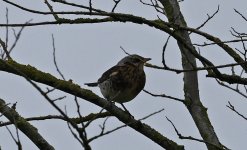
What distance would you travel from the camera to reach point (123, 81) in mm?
9289

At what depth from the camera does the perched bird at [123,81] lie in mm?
9117

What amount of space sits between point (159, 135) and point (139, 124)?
27 centimetres

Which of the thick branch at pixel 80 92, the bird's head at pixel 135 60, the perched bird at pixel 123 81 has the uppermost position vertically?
the bird's head at pixel 135 60

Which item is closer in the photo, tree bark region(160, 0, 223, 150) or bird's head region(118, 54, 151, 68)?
tree bark region(160, 0, 223, 150)

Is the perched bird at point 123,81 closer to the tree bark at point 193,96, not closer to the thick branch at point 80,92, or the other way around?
the tree bark at point 193,96

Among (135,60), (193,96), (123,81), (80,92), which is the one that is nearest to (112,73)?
(123,81)

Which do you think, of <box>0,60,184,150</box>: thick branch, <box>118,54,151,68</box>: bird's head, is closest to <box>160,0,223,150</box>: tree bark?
<box>0,60,184,150</box>: thick branch

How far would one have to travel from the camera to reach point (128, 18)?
5.86 meters

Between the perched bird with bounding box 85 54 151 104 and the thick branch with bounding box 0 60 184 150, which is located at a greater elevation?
the perched bird with bounding box 85 54 151 104

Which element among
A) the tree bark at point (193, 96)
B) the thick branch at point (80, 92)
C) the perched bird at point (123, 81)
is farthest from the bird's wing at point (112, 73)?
the thick branch at point (80, 92)

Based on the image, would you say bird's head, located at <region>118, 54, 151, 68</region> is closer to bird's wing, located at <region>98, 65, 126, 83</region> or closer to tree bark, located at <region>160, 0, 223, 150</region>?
bird's wing, located at <region>98, 65, 126, 83</region>

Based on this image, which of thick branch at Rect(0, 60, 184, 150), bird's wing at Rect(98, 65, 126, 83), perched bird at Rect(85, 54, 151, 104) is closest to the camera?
thick branch at Rect(0, 60, 184, 150)

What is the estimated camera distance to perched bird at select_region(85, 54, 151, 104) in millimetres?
9117

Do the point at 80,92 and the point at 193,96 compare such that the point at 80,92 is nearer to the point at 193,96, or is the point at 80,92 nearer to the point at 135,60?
the point at 193,96
